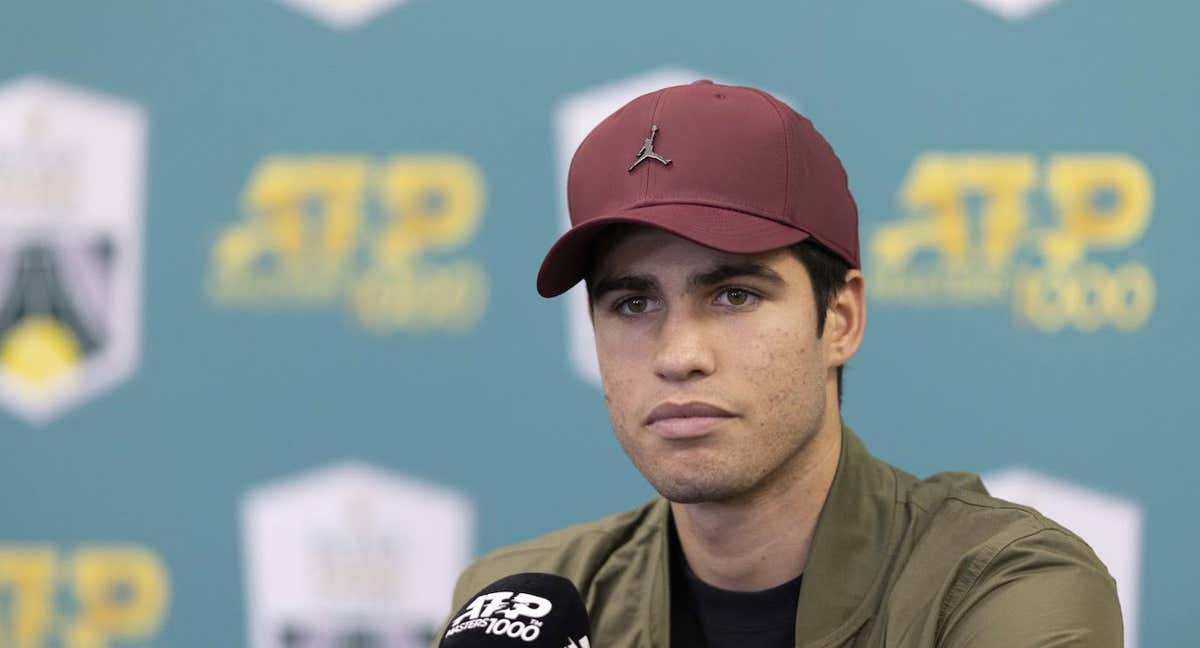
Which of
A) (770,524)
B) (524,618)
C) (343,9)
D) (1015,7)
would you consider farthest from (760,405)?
(343,9)

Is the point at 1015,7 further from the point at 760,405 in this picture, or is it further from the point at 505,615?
the point at 505,615

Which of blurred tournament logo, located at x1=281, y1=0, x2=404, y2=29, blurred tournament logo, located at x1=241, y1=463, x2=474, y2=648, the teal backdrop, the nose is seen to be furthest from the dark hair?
blurred tournament logo, located at x1=281, y1=0, x2=404, y2=29

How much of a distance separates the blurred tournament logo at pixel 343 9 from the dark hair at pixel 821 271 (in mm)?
847

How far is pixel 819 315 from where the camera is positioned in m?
1.24

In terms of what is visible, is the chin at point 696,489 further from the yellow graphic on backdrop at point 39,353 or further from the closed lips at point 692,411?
the yellow graphic on backdrop at point 39,353

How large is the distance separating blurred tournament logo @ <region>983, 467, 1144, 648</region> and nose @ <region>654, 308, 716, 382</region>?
0.70 metres

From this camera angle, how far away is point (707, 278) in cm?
118

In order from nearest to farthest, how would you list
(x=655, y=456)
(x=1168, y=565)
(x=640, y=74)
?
(x=655, y=456), (x=1168, y=565), (x=640, y=74)

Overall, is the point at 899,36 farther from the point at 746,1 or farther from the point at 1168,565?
the point at 1168,565

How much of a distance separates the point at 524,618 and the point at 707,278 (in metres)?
0.34

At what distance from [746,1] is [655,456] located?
0.79 m

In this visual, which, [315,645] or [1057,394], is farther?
[315,645]

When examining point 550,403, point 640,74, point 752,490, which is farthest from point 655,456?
point 640,74

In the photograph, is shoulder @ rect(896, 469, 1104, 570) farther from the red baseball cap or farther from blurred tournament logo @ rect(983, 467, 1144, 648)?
blurred tournament logo @ rect(983, 467, 1144, 648)
